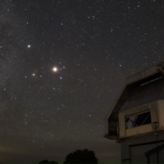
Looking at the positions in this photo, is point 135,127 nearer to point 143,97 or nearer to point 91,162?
point 143,97

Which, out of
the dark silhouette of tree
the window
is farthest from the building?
the dark silhouette of tree

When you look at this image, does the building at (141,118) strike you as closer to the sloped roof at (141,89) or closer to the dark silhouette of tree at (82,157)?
the sloped roof at (141,89)

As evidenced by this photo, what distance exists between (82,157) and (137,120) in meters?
41.9

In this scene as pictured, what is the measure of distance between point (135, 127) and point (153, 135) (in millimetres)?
2305

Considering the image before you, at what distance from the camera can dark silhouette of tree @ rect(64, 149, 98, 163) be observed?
62.6 meters

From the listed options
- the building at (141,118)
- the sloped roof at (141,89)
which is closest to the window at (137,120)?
the building at (141,118)

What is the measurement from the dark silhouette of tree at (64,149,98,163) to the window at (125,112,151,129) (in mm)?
39536

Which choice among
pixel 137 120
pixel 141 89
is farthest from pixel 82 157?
pixel 137 120

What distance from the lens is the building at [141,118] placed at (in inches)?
892

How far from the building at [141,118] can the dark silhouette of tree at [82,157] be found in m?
34.9

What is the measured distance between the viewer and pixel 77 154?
2542 inches

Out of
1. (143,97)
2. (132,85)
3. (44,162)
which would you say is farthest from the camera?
(44,162)

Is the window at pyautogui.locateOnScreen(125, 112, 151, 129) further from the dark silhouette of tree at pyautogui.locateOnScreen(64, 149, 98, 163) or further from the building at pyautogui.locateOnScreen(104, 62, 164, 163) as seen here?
the dark silhouette of tree at pyautogui.locateOnScreen(64, 149, 98, 163)

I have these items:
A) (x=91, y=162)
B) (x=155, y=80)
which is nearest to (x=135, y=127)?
(x=155, y=80)
